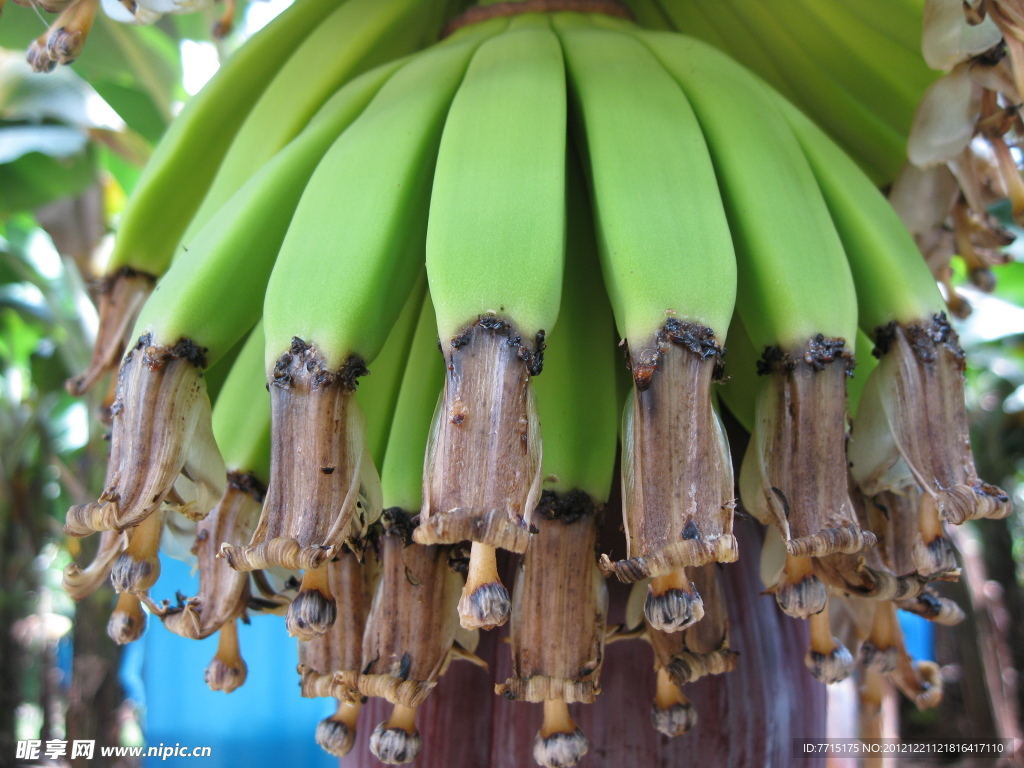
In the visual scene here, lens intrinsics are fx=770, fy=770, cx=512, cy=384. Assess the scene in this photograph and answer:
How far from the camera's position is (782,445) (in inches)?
15.2

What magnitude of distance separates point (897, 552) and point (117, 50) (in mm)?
1243

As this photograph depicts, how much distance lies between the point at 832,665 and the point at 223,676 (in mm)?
372

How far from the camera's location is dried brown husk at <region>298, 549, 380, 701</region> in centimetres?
45

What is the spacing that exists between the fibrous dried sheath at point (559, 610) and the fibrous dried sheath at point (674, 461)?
6 cm

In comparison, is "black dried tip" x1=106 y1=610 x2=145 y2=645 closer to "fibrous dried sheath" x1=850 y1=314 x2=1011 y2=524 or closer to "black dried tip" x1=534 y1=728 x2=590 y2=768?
"black dried tip" x1=534 y1=728 x2=590 y2=768

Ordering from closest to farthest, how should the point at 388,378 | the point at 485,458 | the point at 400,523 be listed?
the point at 485,458 → the point at 400,523 → the point at 388,378

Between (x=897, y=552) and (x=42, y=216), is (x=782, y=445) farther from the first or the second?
(x=42, y=216)

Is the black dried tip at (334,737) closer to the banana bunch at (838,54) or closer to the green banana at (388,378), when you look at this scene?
the green banana at (388,378)

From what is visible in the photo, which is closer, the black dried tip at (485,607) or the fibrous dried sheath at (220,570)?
the black dried tip at (485,607)

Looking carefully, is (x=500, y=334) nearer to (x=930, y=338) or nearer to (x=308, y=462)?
(x=308, y=462)

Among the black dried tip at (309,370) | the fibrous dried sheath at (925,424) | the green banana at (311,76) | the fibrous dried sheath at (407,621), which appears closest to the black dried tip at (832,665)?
A: the fibrous dried sheath at (925,424)

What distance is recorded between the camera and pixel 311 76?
57 cm

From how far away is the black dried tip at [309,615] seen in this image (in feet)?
1.19

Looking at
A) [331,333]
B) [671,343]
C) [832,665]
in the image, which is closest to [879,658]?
[832,665]
